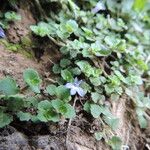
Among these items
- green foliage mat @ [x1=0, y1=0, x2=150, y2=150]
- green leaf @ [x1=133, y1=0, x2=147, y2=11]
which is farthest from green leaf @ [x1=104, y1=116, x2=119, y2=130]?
green leaf @ [x1=133, y1=0, x2=147, y2=11]

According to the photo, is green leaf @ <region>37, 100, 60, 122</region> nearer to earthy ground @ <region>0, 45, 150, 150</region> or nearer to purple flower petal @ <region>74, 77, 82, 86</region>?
earthy ground @ <region>0, 45, 150, 150</region>

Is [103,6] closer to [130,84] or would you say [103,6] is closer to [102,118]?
[130,84]

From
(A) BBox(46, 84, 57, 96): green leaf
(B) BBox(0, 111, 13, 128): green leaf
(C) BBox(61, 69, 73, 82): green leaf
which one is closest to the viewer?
(B) BBox(0, 111, 13, 128): green leaf

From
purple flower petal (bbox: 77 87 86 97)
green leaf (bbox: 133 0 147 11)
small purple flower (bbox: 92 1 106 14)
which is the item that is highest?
green leaf (bbox: 133 0 147 11)

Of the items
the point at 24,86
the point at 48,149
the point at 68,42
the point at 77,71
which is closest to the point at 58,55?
the point at 68,42

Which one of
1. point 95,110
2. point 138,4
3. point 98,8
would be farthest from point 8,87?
point 138,4

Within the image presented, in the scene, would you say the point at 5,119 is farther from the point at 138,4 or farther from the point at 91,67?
the point at 138,4

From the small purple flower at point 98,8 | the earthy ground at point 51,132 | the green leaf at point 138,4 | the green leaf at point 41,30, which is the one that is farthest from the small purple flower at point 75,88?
the green leaf at point 138,4
